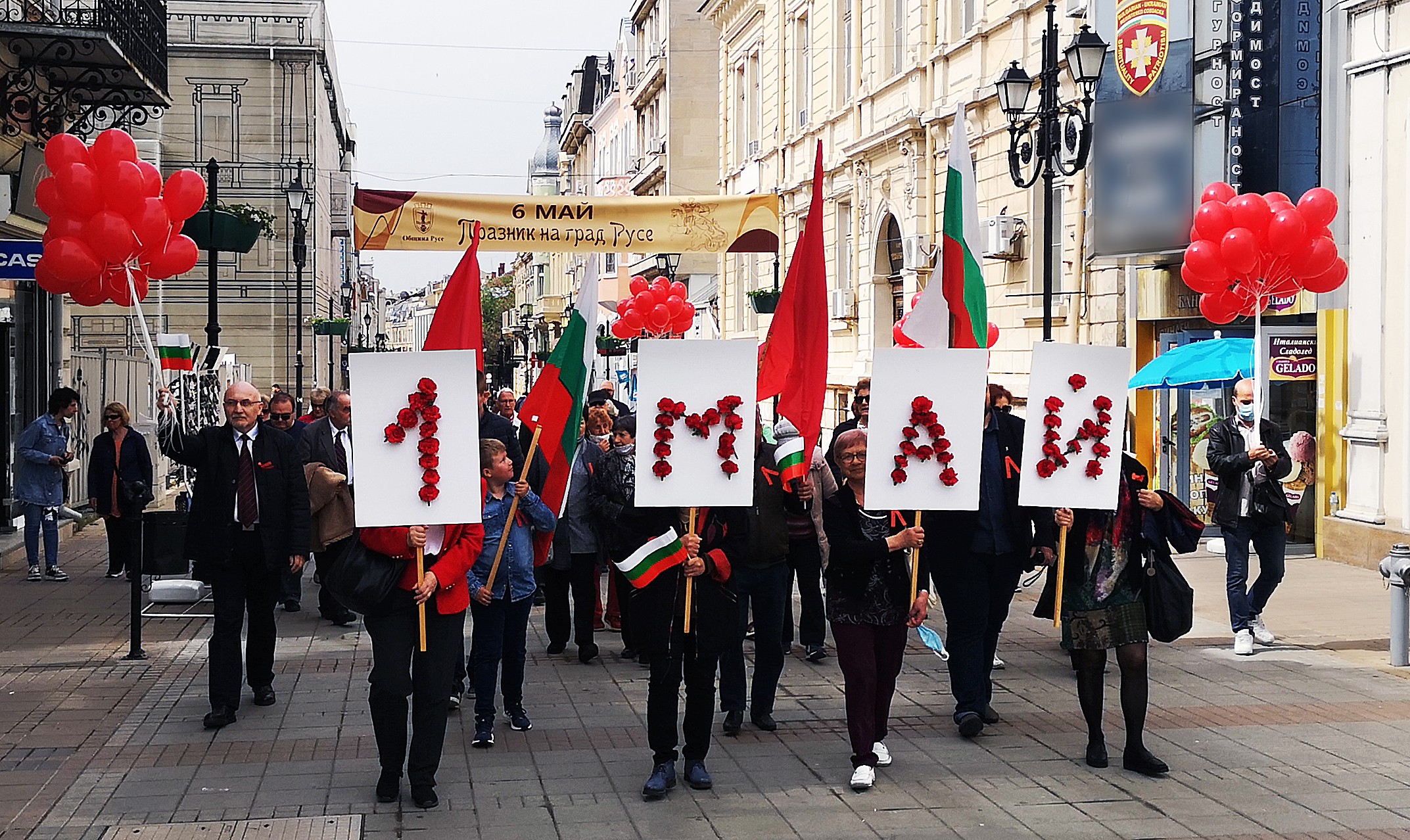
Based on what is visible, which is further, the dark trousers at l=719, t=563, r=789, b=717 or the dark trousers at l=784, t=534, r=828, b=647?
the dark trousers at l=784, t=534, r=828, b=647

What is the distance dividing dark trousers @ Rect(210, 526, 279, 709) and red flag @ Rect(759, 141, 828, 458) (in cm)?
312

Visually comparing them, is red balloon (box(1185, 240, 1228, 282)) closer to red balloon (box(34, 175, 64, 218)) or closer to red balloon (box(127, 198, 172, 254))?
red balloon (box(127, 198, 172, 254))

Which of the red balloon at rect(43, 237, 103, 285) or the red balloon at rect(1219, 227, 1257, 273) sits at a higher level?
the red balloon at rect(1219, 227, 1257, 273)

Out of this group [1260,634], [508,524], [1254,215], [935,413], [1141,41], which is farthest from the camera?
[1141,41]

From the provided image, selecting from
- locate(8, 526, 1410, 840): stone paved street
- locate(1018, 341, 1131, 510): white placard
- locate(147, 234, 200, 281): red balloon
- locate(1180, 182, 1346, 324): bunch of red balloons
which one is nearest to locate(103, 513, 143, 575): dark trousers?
locate(147, 234, 200, 281): red balloon

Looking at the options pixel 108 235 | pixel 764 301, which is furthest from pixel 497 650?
pixel 764 301

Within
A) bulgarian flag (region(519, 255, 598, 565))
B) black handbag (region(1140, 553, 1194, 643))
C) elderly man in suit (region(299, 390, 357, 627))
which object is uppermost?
bulgarian flag (region(519, 255, 598, 565))

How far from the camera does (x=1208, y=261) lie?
43.3 feet

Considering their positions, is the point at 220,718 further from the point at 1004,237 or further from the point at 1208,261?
the point at 1004,237

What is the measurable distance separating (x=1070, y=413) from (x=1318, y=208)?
6.20 metres

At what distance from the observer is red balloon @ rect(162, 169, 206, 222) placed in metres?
11.9

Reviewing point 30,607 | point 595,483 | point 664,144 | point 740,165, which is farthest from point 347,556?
point 664,144

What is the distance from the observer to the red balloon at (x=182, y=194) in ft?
38.9

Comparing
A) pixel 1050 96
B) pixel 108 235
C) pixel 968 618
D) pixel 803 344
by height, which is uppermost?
pixel 1050 96
